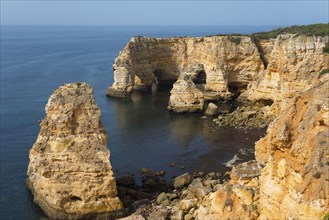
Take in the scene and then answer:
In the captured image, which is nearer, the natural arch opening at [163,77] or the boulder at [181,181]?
the boulder at [181,181]

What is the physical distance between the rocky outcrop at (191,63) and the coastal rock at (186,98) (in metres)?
5.89

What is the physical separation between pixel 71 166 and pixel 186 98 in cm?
3352

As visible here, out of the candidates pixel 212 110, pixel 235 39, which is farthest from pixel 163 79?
pixel 212 110

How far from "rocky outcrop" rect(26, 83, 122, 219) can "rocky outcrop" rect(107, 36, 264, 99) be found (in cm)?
3843

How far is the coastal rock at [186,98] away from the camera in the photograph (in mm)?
60812

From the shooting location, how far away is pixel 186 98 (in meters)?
61.2

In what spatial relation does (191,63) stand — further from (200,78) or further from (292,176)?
(292,176)

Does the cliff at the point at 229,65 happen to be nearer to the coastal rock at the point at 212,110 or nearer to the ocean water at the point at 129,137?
the ocean water at the point at 129,137

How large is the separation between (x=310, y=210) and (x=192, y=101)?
4637 centimetres

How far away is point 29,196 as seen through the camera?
3384 cm

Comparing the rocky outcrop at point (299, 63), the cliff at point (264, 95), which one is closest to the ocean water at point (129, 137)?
the cliff at point (264, 95)

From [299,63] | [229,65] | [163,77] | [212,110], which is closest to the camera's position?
[299,63]

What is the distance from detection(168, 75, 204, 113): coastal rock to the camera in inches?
2394

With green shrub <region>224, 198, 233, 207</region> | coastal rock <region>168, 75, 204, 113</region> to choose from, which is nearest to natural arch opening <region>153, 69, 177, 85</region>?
coastal rock <region>168, 75, 204, 113</region>
